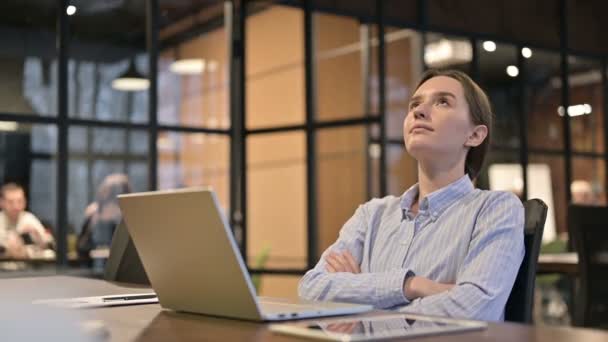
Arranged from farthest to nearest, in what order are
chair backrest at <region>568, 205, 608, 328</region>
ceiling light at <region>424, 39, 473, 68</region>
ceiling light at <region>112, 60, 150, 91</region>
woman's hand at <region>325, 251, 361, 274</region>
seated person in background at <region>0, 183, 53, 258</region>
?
ceiling light at <region>424, 39, 473, 68</region>, ceiling light at <region>112, 60, 150, 91</region>, seated person in background at <region>0, 183, 53, 258</region>, chair backrest at <region>568, 205, 608, 328</region>, woman's hand at <region>325, 251, 361, 274</region>

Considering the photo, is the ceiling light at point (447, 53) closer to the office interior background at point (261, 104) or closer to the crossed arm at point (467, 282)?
the office interior background at point (261, 104)

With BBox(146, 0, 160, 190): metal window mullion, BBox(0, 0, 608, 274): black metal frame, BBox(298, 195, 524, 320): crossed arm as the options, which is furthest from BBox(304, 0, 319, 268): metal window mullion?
BBox(298, 195, 524, 320): crossed arm

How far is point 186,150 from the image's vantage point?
7.04 meters

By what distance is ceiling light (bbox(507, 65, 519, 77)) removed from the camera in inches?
311

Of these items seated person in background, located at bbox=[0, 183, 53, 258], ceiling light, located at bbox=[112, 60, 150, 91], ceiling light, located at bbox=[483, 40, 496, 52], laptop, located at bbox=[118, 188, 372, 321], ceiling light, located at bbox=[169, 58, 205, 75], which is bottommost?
seated person in background, located at bbox=[0, 183, 53, 258]

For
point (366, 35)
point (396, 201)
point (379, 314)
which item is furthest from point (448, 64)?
point (379, 314)

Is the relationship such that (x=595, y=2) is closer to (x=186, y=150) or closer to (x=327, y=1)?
(x=327, y=1)

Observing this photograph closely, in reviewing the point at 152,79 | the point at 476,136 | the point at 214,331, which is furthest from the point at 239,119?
the point at 214,331

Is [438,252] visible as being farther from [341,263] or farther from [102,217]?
[102,217]

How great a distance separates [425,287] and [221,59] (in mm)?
5729

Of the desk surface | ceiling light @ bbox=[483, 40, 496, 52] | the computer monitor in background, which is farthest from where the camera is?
ceiling light @ bbox=[483, 40, 496, 52]

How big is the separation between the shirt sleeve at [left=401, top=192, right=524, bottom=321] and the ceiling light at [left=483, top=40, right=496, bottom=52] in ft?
19.6

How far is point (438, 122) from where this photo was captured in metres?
2.19

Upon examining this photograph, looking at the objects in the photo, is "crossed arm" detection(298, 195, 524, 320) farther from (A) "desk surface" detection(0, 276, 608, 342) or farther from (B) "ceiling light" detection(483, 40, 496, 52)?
(B) "ceiling light" detection(483, 40, 496, 52)
